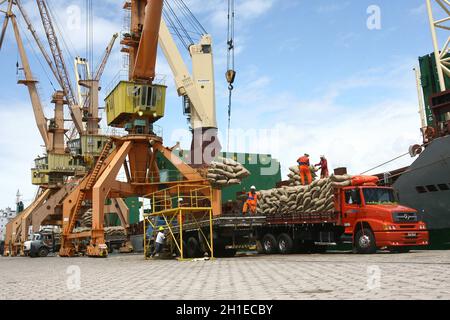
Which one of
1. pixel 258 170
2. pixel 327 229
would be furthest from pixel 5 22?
pixel 327 229

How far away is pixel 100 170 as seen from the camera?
32.1 m

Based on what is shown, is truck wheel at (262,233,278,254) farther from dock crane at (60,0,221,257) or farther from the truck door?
dock crane at (60,0,221,257)

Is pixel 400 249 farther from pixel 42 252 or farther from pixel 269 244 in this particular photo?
pixel 42 252

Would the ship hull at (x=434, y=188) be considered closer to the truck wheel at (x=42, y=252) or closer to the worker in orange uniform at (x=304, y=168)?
the worker in orange uniform at (x=304, y=168)

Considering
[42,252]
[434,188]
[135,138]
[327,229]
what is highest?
[135,138]

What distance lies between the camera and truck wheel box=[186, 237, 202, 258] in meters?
19.2

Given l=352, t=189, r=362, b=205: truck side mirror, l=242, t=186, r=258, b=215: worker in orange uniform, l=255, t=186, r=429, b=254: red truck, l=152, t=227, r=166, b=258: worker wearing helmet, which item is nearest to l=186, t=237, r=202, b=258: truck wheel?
l=152, t=227, r=166, b=258: worker wearing helmet

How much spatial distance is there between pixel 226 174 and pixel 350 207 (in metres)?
8.01

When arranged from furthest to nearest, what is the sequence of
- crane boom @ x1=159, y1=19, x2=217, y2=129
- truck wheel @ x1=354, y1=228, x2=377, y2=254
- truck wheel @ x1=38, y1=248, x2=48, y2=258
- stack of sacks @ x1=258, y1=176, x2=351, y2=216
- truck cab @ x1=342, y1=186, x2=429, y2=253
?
crane boom @ x1=159, y1=19, x2=217, y2=129 < truck wheel @ x1=38, y1=248, x2=48, y2=258 < stack of sacks @ x1=258, y1=176, x2=351, y2=216 < truck wheel @ x1=354, y1=228, x2=377, y2=254 < truck cab @ x1=342, y1=186, x2=429, y2=253

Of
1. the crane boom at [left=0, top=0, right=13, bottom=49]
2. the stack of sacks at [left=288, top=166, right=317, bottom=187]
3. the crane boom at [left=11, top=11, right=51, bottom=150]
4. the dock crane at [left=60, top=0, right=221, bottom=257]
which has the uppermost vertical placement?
the crane boom at [left=0, top=0, right=13, bottom=49]

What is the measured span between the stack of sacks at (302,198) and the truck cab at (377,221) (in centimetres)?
65

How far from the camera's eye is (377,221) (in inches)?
642

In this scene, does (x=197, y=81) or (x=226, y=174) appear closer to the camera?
(x=226, y=174)
